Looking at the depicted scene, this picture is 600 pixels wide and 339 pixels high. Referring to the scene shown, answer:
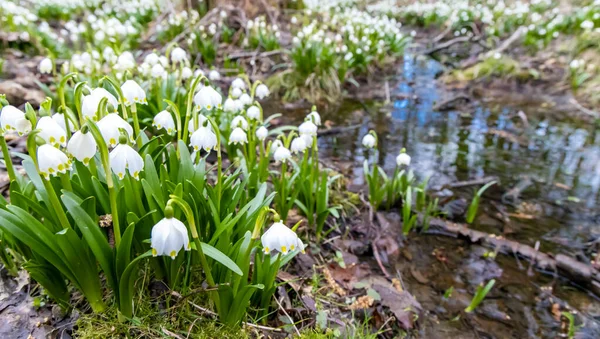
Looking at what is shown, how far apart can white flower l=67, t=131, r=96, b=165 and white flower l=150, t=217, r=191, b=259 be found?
0.32 meters

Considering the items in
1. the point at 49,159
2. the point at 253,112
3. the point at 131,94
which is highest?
the point at 131,94

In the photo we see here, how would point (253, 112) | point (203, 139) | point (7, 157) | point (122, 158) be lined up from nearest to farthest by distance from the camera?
point (122, 158), point (7, 157), point (203, 139), point (253, 112)

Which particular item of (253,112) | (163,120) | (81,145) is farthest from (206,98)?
(253,112)

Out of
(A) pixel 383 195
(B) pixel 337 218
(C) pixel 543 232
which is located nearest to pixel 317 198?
(B) pixel 337 218

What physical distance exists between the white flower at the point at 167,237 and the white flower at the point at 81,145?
0.32 m

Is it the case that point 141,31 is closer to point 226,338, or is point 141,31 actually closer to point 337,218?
point 337,218

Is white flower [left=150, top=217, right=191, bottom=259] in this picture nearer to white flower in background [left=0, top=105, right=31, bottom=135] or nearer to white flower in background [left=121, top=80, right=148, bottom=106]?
white flower in background [left=0, top=105, right=31, bottom=135]

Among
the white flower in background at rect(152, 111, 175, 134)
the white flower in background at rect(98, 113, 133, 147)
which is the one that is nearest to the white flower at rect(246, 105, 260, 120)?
the white flower in background at rect(152, 111, 175, 134)

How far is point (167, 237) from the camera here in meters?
1.21

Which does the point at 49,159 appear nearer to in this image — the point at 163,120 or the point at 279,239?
the point at 163,120

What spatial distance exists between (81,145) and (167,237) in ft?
1.29

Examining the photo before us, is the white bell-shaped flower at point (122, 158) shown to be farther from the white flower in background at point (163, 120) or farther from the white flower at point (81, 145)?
the white flower in background at point (163, 120)

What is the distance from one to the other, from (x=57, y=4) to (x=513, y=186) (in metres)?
14.0

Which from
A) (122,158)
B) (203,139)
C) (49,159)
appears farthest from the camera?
(203,139)
